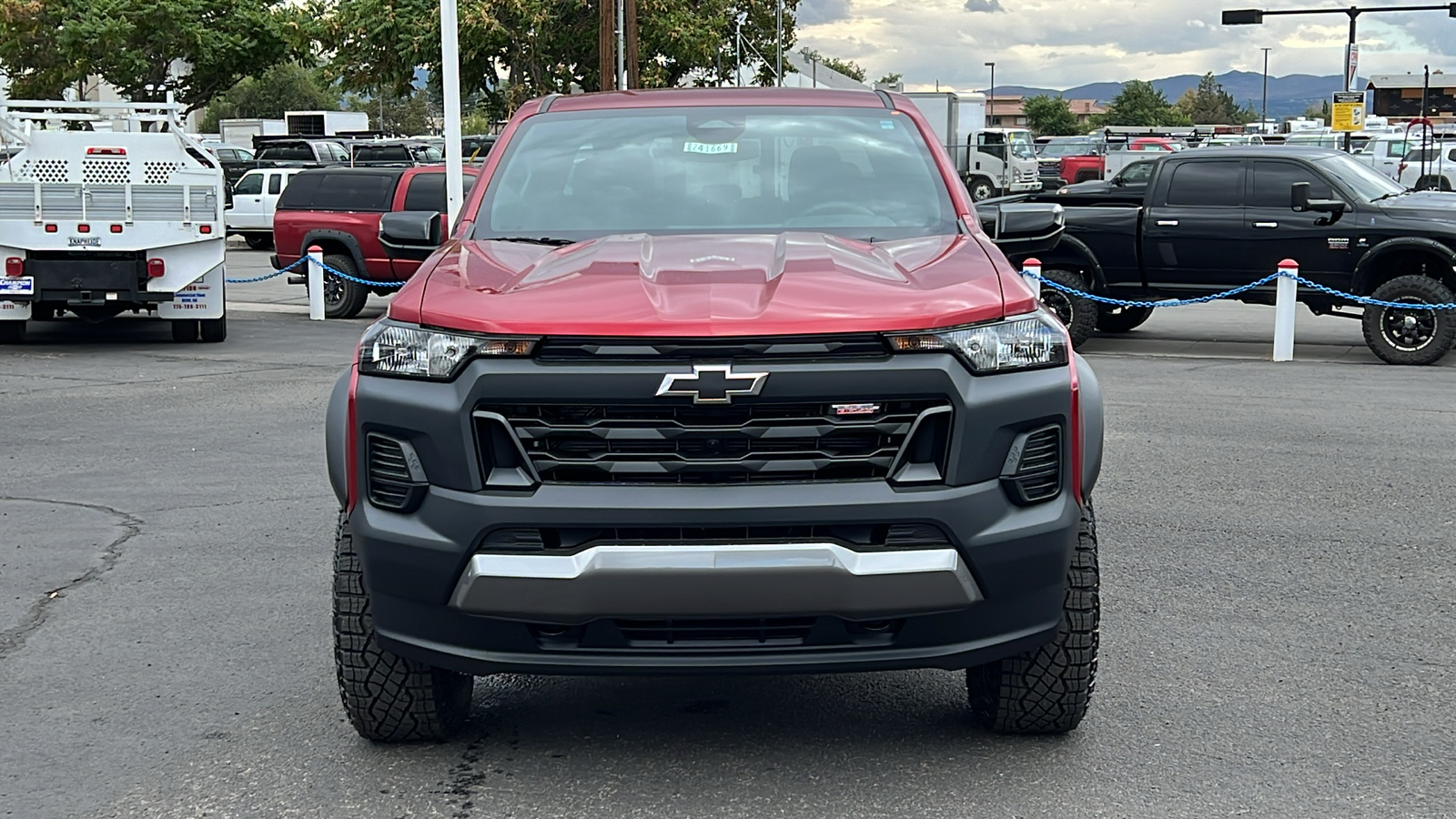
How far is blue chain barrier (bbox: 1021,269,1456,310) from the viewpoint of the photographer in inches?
582

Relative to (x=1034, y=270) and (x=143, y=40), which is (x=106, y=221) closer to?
(x=1034, y=270)

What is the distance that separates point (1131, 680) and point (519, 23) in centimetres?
4297

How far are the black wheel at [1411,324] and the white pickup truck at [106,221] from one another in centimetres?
1073

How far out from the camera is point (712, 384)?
4.02 m

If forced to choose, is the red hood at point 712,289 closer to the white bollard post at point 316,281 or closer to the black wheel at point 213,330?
the black wheel at point 213,330

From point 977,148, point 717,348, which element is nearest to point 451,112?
point 717,348

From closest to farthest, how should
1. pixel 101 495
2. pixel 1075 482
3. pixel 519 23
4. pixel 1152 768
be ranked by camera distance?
pixel 1075 482
pixel 1152 768
pixel 101 495
pixel 519 23

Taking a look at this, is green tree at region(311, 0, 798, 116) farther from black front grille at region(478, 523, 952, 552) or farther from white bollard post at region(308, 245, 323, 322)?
black front grille at region(478, 523, 952, 552)

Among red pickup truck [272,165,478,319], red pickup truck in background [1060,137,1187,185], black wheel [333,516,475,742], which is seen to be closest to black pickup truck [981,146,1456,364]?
red pickup truck [272,165,478,319]

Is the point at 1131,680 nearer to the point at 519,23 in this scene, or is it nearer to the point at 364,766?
the point at 364,766

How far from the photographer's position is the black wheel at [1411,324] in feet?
48.3

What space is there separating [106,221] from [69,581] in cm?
989

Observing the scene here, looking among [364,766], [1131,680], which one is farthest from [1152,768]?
[364,766]

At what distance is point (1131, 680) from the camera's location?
17.7ft
